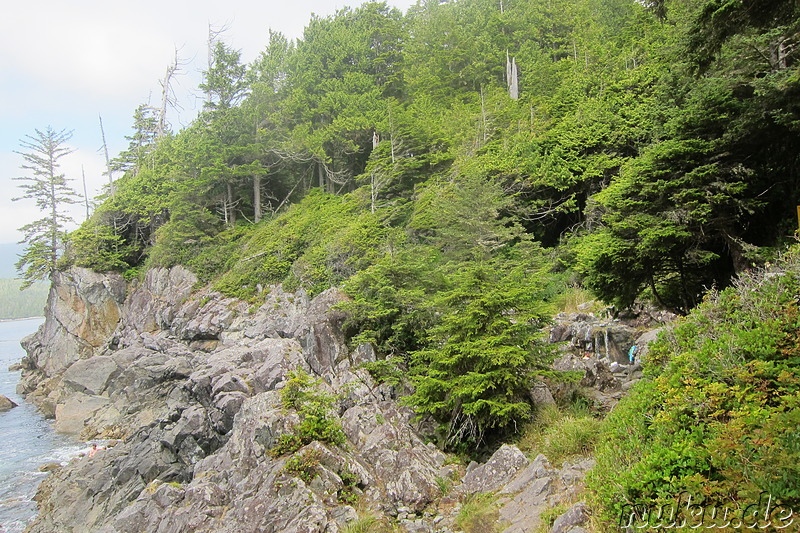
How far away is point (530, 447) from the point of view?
8.78 metres

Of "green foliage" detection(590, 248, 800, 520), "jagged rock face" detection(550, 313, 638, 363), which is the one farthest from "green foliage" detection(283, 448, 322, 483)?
"jagged rock face" detection(550, 313, 638, 363)

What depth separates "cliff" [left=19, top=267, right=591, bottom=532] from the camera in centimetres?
775

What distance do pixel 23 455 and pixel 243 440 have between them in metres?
16.4

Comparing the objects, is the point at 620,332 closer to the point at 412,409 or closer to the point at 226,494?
the point at 412,409

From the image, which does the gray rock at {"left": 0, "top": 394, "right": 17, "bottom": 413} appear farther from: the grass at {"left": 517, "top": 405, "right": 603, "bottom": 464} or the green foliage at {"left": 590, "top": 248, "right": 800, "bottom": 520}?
the green foliage at {"left": 590, "top": 248, "right": 800, "bottom": 520}

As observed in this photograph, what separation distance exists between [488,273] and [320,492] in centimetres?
571

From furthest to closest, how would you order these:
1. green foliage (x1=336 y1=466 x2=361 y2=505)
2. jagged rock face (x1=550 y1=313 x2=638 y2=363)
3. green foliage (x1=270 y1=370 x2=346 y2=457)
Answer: jagged rock face (x1=550 y1=313 x2=638 y2=363) < green foliage (x1=270 y1=370 x2=346 y2=457) < green foliage (x1=336 y1=466 x2=361 y2=505)

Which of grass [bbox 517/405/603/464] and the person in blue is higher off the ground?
the person in blue

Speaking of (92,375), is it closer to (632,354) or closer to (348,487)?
(348,487)

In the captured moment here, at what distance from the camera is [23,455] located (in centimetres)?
1894

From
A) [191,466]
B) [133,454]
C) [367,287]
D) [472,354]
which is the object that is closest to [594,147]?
[367,287]

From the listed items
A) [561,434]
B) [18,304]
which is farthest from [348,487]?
[18,304]

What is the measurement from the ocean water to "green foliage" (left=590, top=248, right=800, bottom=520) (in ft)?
57.4

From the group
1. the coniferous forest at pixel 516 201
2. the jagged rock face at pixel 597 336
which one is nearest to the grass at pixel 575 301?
the coniferous forest at pixel 516 201
